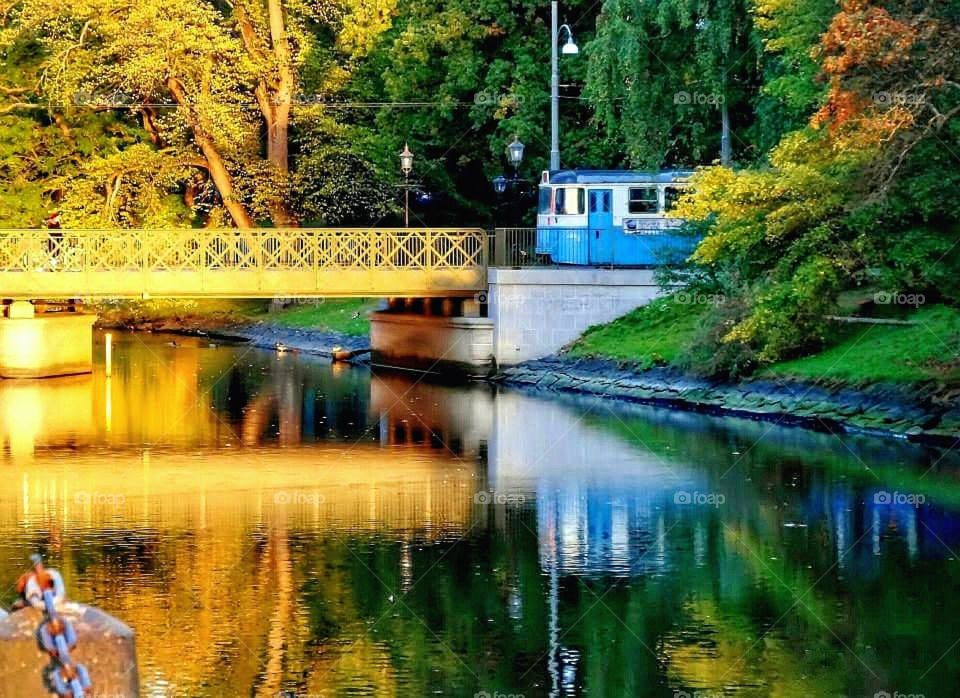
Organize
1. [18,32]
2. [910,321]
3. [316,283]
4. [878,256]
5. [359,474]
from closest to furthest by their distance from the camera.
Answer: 1. [359,474]
2. [878,256]
3. [910,321]
4. [316,283]
5. [18,32]

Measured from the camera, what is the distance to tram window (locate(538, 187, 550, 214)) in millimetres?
54031

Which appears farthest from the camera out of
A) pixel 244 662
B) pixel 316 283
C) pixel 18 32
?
pixel 18 32

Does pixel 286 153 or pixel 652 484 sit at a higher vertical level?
pixel 286 153

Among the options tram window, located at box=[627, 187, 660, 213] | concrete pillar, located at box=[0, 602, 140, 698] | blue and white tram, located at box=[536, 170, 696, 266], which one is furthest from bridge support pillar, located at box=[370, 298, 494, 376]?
concrete pillar, located at box=[0, 602, 140, 698]

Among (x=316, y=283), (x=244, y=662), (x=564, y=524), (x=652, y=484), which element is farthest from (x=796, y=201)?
(x=244, y=662)

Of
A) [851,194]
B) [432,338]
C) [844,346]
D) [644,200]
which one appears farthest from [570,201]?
[851,194]

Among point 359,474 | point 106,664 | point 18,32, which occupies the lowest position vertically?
point 359,474

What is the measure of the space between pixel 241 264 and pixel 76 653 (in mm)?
44429

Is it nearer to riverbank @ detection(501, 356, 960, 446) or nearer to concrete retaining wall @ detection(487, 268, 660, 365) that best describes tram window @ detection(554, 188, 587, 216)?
concrete retaining wall @ detection(487, 268, 660, 365)

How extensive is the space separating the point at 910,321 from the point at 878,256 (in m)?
4.81

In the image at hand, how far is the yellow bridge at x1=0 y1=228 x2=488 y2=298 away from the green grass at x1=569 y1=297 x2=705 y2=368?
12.8 feet

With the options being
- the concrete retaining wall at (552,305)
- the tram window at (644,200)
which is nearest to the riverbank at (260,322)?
the concrete retaining wall at (552,305)

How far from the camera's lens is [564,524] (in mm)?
25469

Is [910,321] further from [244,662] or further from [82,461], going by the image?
[244,662]
